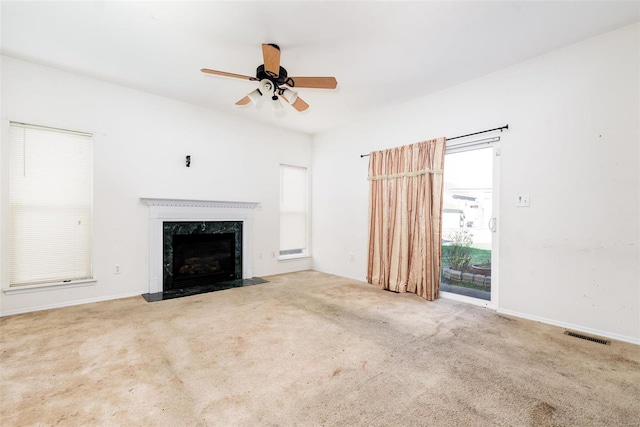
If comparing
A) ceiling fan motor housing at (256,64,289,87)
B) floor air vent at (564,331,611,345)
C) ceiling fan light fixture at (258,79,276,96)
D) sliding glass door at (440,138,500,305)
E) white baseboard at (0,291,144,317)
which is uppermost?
ceiling fan motor housing at (256,64,289,87)

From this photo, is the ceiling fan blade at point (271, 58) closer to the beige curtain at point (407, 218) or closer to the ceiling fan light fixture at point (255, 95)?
the ceiling fan light fixture at point (255, 95)

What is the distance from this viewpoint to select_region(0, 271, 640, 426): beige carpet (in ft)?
5.11

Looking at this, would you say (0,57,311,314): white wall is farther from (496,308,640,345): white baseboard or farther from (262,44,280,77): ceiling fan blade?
(496,308,640,345): white baseboard

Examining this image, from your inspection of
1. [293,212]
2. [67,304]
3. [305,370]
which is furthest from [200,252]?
[305,370]

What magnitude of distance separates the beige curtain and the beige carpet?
31.8 inches

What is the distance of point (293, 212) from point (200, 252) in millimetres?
1873

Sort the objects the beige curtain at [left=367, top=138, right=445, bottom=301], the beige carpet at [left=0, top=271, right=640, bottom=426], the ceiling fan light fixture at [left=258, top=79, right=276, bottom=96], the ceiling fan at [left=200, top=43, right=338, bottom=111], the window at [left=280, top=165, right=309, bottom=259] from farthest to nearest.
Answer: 1. the window at [left=280, top=165, right=309, bottom=259]
2. the beige curtain at [left=367, top=138, right=445, bottom=301]
3. the ceiling fan light fixture at [left=258, top=79, right=276, bottom=96]
4. the ceiling fan at [left=200, top=43, right=338, bottom=111]
5. the beige carpet at [left=0, top=271, right=640, bottom=426]

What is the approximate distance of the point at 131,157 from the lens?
3793 mm

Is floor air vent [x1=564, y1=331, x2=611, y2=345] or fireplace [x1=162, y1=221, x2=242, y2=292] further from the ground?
fireplace [x1=162, y1=221, x2=242, y2=292]

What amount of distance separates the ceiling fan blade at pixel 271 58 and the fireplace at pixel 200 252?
2.68 metres

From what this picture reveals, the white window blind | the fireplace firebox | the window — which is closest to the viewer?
the white window blind

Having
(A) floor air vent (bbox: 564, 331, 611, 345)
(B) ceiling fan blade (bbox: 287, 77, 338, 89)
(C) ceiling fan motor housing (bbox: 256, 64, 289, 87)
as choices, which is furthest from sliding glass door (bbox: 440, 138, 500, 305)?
(C) ceiling fan motor housing (bbox: 256, 64, 289, 87)

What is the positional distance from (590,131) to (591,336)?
1912 mm

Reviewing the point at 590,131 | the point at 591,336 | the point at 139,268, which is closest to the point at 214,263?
the point at 139,268
